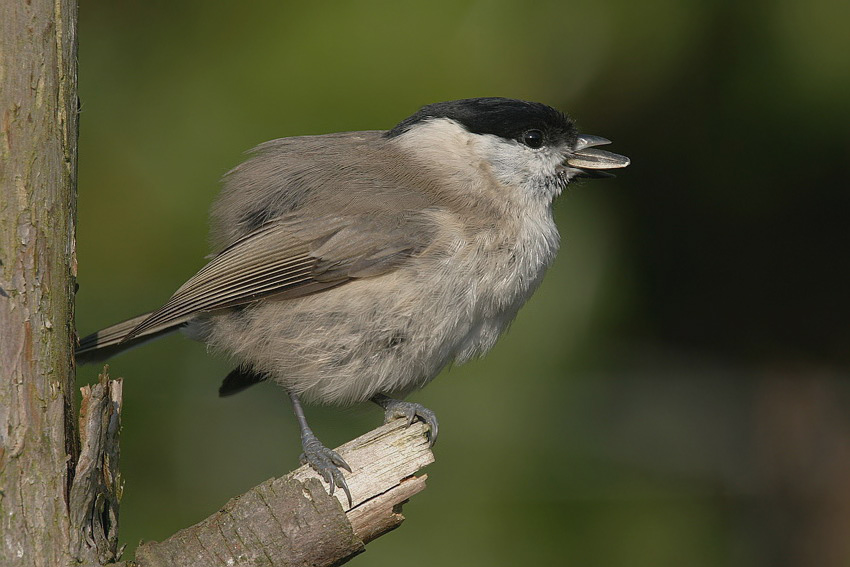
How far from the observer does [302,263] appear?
2.34 metres

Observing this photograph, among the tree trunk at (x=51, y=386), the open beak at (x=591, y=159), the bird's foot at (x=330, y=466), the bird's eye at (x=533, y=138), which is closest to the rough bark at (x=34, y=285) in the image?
the tree trunk at (x=51, y=386)

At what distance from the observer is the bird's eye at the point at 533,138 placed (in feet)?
8.24

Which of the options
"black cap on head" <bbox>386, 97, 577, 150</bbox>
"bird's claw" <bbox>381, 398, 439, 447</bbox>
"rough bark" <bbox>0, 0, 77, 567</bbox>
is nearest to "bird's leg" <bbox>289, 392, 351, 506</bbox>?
"bird's claw" <bbox>381, 398, 439, 447</bbox>

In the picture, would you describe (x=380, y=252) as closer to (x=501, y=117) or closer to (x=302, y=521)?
(x=501, y=117)

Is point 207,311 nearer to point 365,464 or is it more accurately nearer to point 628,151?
point 365,464

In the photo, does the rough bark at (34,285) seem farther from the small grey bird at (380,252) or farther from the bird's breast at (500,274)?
the bird's breast at (500,274)

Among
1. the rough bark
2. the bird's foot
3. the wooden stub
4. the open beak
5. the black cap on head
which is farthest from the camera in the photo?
the open beak

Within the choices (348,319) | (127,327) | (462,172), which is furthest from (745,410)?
(127,327)

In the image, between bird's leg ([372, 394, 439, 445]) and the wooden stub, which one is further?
bird's leg ([372, 394, 439, 445])

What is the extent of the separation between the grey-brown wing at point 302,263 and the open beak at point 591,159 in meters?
0.53

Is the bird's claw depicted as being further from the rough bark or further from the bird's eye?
the rough bark

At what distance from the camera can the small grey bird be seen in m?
2.28

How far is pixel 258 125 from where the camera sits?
2.54 m

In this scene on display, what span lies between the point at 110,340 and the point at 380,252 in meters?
0.77
